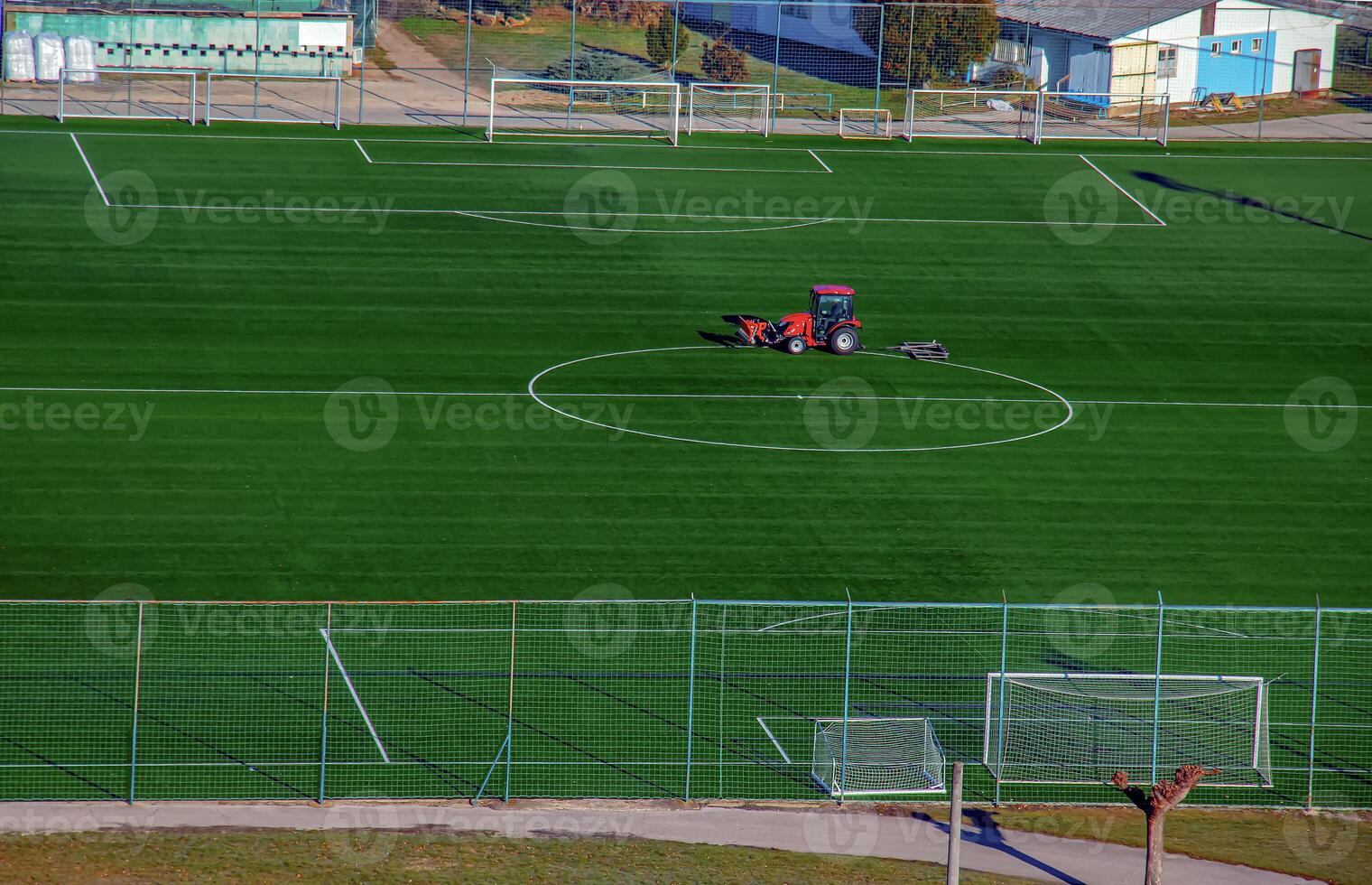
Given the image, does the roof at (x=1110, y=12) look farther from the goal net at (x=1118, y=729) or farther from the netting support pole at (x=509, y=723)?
the netting support pole at (x=509, y=723)

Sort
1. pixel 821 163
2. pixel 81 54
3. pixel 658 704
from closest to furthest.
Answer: pixel 658 704
pixel 821 163
pixel 81 54

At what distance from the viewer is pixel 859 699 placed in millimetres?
24219

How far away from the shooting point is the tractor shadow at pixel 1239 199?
159 ft

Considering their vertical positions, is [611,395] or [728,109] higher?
[728,109]

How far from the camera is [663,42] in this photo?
6309cm

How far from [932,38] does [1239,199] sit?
15.7 m

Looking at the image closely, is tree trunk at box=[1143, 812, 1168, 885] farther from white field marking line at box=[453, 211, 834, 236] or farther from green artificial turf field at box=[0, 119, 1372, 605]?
white field marking line at box=[453, 211, 834, 236]

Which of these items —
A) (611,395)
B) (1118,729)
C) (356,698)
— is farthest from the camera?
(611,395)

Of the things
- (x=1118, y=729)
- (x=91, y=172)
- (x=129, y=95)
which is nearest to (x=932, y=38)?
(x=129, y=95)

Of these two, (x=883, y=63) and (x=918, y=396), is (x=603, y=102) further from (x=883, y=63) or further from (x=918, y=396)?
(x=918, y=396)

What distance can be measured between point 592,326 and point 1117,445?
13.4 m

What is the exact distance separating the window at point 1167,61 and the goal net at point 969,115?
24.5 feet

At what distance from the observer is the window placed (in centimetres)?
6419

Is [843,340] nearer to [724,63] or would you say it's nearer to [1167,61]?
[724,63]
